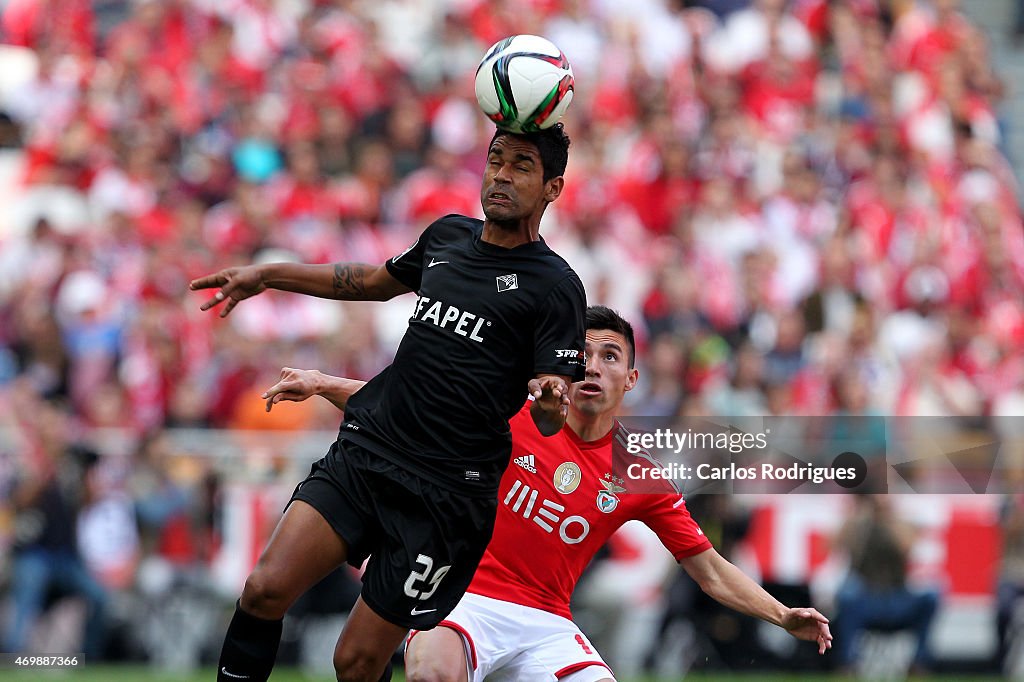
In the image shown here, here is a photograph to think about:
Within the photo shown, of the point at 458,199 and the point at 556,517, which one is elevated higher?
the point at 458,199

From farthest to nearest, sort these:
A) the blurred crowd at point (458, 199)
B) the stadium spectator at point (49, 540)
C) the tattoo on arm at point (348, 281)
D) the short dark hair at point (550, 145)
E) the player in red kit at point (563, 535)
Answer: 1. the blurred crowd at point (458, 199)
2. the stadium spectator at point (49, 540)
3. the player in red kit at point (563, 535)
4. the tattoo on arm at point (348, 281)
5. the short dark hair at point (550, 145)

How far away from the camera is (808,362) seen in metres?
13.4

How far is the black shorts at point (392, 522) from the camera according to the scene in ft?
20.7

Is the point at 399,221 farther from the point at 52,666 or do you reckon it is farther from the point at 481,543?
the point at 481,543

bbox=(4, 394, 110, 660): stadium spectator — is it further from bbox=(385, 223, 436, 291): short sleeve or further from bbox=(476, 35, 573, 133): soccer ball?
bbox=(476, 35, 573, 133): soccer ball

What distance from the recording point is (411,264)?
22.3ft

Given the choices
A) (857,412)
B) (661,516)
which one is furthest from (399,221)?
(661,516)

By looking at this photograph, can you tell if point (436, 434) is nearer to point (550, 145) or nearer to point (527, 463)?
point (527, 463)

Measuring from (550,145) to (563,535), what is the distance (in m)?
1.86

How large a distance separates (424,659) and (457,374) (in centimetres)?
135

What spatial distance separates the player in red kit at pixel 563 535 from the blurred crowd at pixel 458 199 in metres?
5.00

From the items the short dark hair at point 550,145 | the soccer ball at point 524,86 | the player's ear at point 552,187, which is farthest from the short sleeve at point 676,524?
the soccer ball at point 524,86

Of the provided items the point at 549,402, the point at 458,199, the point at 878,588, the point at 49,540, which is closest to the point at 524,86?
the point at 549,402

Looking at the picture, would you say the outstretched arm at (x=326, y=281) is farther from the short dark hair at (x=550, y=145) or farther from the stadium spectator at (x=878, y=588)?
the stadium spectator at (x=878, y=588)
